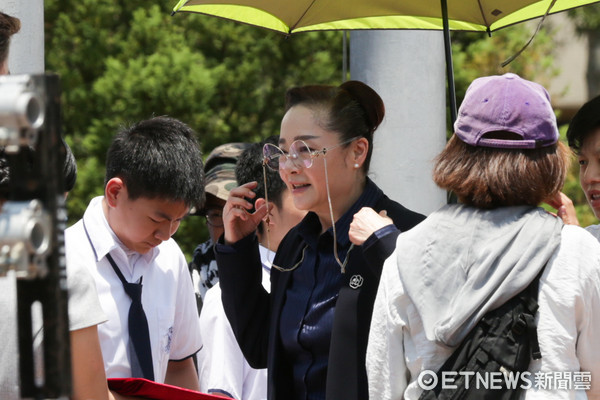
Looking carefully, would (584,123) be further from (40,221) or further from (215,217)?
(40,221)

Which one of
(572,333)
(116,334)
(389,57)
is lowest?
(116,334)

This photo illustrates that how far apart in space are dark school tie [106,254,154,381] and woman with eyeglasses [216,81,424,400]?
32cm

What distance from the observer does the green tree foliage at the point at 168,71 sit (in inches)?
416

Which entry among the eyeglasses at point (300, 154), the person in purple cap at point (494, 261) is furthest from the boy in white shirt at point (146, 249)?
the person in purple cap at point (494, 261)

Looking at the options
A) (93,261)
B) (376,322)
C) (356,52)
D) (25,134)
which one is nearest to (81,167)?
(356,52)

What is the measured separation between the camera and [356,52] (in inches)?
178

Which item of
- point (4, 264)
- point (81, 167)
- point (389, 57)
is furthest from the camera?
point (81, 167)

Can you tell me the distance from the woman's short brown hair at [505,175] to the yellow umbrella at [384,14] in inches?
54.4

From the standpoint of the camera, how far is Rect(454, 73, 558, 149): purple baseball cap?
8.14ft

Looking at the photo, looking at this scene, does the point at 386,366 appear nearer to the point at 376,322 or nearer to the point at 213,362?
the point at 376,322

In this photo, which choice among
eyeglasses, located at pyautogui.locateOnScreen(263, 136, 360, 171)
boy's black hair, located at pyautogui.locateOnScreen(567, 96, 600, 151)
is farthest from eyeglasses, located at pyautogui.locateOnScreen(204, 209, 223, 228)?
boy's black hair, located at pyautogui.locateOnScreen(567, 96, 600, 151)

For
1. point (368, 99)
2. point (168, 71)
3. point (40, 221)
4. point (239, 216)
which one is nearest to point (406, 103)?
point (368, 99)

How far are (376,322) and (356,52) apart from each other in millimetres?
2236

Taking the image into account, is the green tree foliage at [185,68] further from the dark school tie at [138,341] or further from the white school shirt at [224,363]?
the dark school tie at [138,341]
